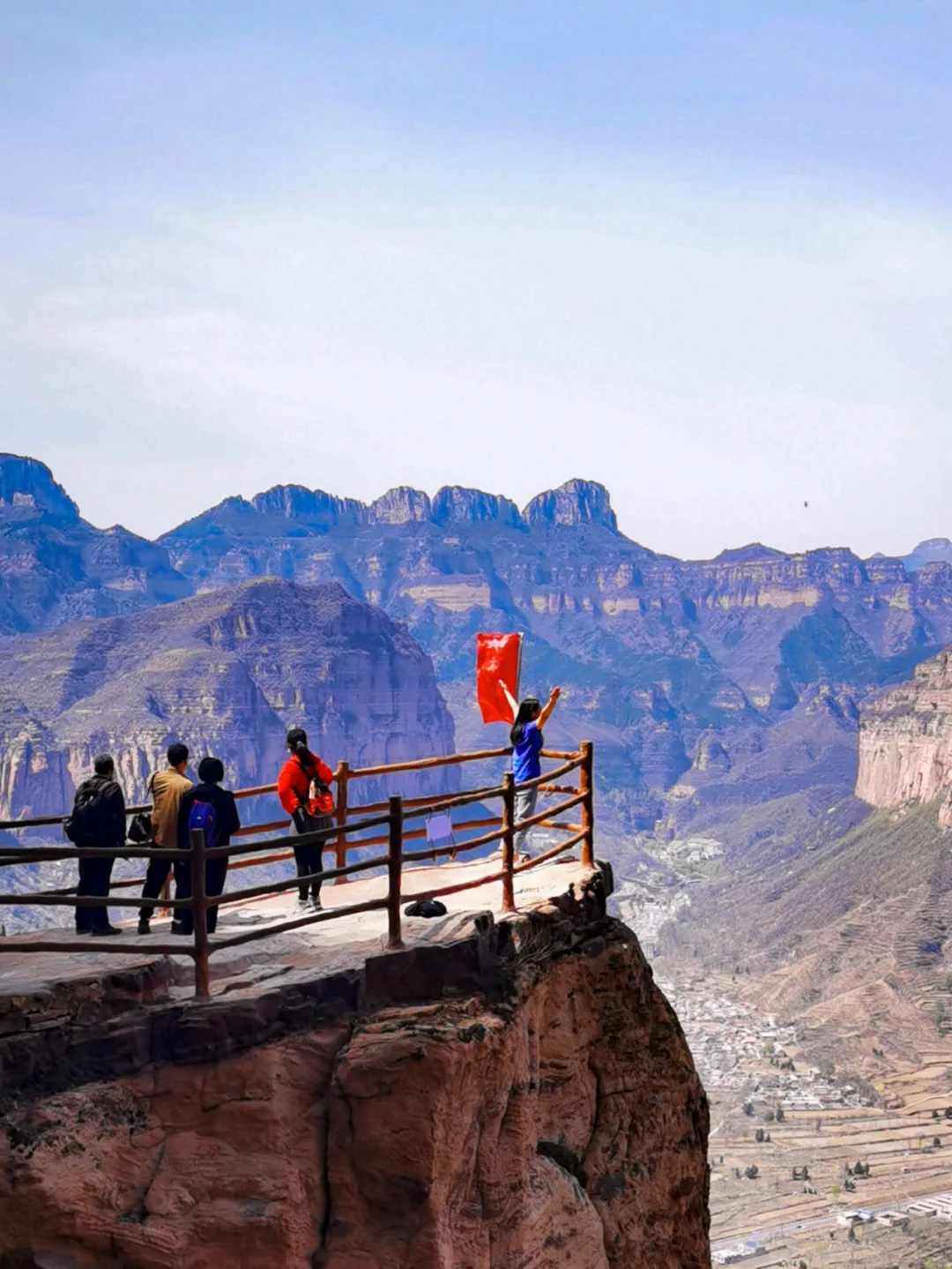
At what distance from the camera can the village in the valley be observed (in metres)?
81.6

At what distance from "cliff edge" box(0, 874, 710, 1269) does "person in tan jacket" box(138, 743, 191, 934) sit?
1626mm

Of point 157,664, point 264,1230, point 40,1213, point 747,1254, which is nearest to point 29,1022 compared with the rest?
point 40,1213

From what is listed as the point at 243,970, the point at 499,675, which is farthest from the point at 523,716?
the point at 243,970

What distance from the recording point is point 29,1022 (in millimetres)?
10062

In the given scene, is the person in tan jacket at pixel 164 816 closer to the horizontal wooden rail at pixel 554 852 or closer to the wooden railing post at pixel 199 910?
the wooden railing post at pixel 199 910

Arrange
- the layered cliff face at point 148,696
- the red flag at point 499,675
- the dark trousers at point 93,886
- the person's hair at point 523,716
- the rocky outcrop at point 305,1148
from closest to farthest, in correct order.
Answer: the rocky outcrop at point 305,1148 → the dark trousers at point 93,886 → the person's hair at point 523,716 → the red flag at point 499,675 → the layered cliff face at point 148,696

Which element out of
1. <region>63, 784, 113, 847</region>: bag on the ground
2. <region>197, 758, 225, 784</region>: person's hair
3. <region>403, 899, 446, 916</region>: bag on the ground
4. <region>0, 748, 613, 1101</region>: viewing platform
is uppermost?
<region>197, 758, 225, 784</region>: person's hair

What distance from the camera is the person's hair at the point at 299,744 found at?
13.5 m

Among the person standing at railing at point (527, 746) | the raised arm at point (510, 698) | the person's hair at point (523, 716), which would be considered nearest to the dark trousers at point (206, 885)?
the person standing at railing at point (527, 746)

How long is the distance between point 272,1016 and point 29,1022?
1.61 metres

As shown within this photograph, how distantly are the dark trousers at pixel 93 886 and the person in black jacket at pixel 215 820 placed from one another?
0.66 m

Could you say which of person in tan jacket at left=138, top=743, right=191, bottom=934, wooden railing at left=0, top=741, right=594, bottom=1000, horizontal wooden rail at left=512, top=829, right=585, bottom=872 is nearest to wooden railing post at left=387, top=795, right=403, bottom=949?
wooden railing at left=0, top=741, right=594, bottom=1000

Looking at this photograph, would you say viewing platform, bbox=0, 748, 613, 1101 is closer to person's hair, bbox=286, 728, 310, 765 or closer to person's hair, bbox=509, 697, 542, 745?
person's hair, bbox=286, 728, 310, 765

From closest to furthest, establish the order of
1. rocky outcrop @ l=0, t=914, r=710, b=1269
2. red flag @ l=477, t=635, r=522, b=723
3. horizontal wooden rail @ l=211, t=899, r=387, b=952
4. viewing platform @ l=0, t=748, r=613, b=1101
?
rocky outcrop @ l=0, t=914, r=710, b=1269
viewing platform @ l=0, t=748, r=613, b=1101
horizontal wooden rail @ l=211, t=899, r=387, b=952
red flag @ l=477, t=635, r=522, b=723
